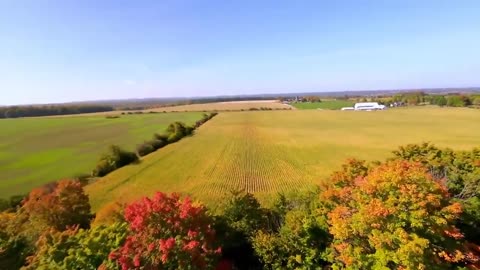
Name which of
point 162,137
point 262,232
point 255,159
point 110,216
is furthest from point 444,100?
point 110,216

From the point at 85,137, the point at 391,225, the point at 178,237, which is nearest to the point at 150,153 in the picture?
the point at 85,137

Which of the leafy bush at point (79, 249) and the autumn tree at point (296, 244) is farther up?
the leafy bush at point (79, 249)

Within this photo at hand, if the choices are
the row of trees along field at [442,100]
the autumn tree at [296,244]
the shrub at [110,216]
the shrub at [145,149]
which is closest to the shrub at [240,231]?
the autumn tree at [296,244]

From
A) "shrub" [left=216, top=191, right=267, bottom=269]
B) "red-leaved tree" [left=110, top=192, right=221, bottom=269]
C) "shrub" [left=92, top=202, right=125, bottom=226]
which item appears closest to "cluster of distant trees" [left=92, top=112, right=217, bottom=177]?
"shrub" [left=92, top=202, right=125, bottom=226]

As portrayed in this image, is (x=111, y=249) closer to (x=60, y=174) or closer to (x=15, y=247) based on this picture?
(x=15, y=247)

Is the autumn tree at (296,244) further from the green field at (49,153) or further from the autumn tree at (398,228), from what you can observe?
the green field at (49,153)

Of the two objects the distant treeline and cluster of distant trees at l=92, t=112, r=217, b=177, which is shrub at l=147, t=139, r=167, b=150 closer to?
cluster of distant trees at l=92, t=112, r=217, b=177

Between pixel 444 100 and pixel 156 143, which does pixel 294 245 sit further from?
pixel 444 100
